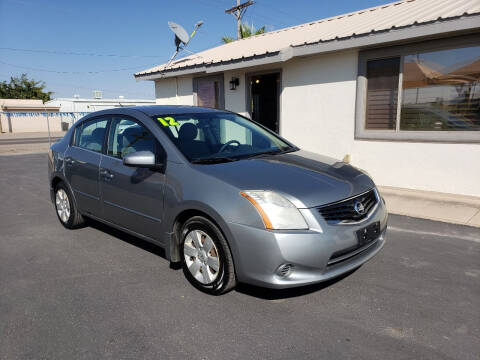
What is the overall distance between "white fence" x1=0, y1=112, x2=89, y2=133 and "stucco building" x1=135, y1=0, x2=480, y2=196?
123 feet

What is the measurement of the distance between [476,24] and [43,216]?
738 centimetres

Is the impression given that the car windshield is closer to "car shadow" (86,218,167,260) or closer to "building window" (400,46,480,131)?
"car shadow" (86,218,167,260)

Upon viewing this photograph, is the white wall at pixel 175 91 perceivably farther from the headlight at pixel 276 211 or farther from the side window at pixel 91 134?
the headlight at pixel 276 211

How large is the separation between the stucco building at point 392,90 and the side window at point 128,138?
15.8ft

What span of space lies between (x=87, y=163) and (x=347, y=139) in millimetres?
5406

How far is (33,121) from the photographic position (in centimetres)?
4372

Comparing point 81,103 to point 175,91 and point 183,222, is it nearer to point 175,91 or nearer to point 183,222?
point 175,91

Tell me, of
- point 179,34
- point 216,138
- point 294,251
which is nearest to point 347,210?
point 294,251

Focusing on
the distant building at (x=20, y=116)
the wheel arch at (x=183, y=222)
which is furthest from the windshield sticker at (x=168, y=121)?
the distant building at (x=20, y=116)

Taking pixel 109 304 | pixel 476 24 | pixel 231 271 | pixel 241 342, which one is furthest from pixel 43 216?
pixel 476 24

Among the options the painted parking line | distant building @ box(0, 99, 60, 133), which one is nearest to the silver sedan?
the painted parking line

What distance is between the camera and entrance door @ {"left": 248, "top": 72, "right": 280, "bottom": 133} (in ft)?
32.8

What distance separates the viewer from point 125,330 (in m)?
2.67

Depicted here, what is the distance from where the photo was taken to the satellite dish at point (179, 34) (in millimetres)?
11506
